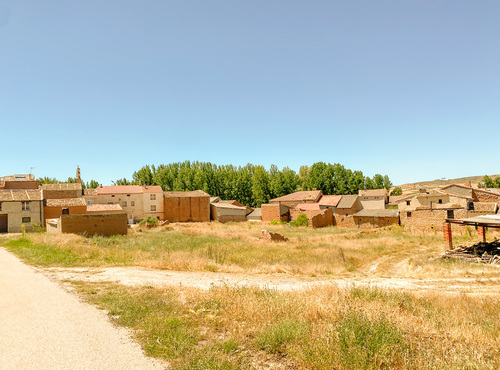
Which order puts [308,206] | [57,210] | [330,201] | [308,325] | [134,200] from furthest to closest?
[330,201] < [308,206] < [134,200] < [57,210] < [308,325]

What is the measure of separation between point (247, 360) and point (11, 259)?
700 inches

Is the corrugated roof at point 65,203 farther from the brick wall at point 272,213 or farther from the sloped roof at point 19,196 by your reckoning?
the brick wall at point 272,213

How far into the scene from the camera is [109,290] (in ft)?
31.8

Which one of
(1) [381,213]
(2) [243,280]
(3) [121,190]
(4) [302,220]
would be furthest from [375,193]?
(2) [243,280]

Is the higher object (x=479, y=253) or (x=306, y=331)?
(x=306, y=331)

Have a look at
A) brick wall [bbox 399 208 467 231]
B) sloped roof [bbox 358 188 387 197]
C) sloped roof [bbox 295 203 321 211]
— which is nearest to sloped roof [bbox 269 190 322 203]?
sloped roof [bbox 295 203 321 211]

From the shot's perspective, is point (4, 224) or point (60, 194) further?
point (60, 194)

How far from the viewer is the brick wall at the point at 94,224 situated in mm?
26750

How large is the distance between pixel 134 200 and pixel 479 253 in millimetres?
50395

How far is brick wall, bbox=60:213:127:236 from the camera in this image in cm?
2675

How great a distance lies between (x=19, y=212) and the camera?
127ft

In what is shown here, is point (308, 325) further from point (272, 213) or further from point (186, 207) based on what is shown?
point (186, 207)

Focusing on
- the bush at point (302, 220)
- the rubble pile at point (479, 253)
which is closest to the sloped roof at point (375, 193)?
the bush at point (302, 220)

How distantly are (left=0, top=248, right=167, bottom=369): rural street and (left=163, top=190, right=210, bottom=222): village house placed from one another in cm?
4783
